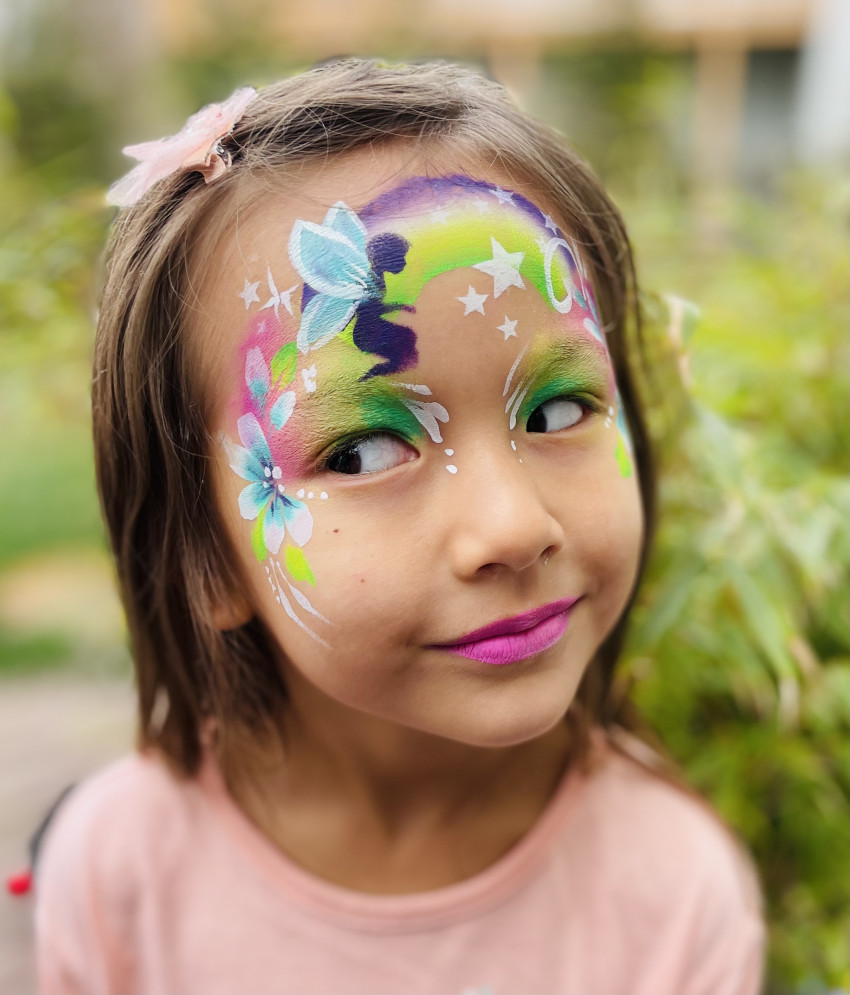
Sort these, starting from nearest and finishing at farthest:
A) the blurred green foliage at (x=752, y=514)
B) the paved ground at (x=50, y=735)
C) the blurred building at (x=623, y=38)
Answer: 1. the blurred green foliage at (x=752, y=514)
2. the paved ground at (x=50, y=735)
3. the blurred building at (x=623, y=38)

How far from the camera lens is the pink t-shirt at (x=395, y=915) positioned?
1392 mm

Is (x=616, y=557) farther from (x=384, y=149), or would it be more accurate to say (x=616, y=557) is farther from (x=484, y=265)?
(x=384, y=149)

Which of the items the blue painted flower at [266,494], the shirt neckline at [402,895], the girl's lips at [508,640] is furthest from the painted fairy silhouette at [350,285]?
the shirt neckline at [402,895]

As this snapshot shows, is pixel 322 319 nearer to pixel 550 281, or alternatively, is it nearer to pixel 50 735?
pixel 550 281

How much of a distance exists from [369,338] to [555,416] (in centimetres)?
25

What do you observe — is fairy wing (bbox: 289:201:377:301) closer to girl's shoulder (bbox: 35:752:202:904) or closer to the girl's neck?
the girl's neck

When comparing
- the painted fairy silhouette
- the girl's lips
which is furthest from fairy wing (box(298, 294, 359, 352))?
the girl's lips

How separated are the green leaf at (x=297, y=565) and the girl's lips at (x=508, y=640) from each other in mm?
169

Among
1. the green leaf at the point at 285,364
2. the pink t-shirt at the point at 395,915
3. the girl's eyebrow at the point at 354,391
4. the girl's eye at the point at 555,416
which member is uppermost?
the green leaf at the point at 285,364

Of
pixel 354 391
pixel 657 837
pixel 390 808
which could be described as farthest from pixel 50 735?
pixel 354 391

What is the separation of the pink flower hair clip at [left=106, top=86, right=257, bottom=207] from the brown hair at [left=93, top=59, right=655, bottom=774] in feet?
0.05

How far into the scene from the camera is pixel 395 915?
139cm

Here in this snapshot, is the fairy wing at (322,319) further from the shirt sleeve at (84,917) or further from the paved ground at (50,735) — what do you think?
the paved ground at (50,735)

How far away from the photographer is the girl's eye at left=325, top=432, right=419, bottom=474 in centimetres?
110
